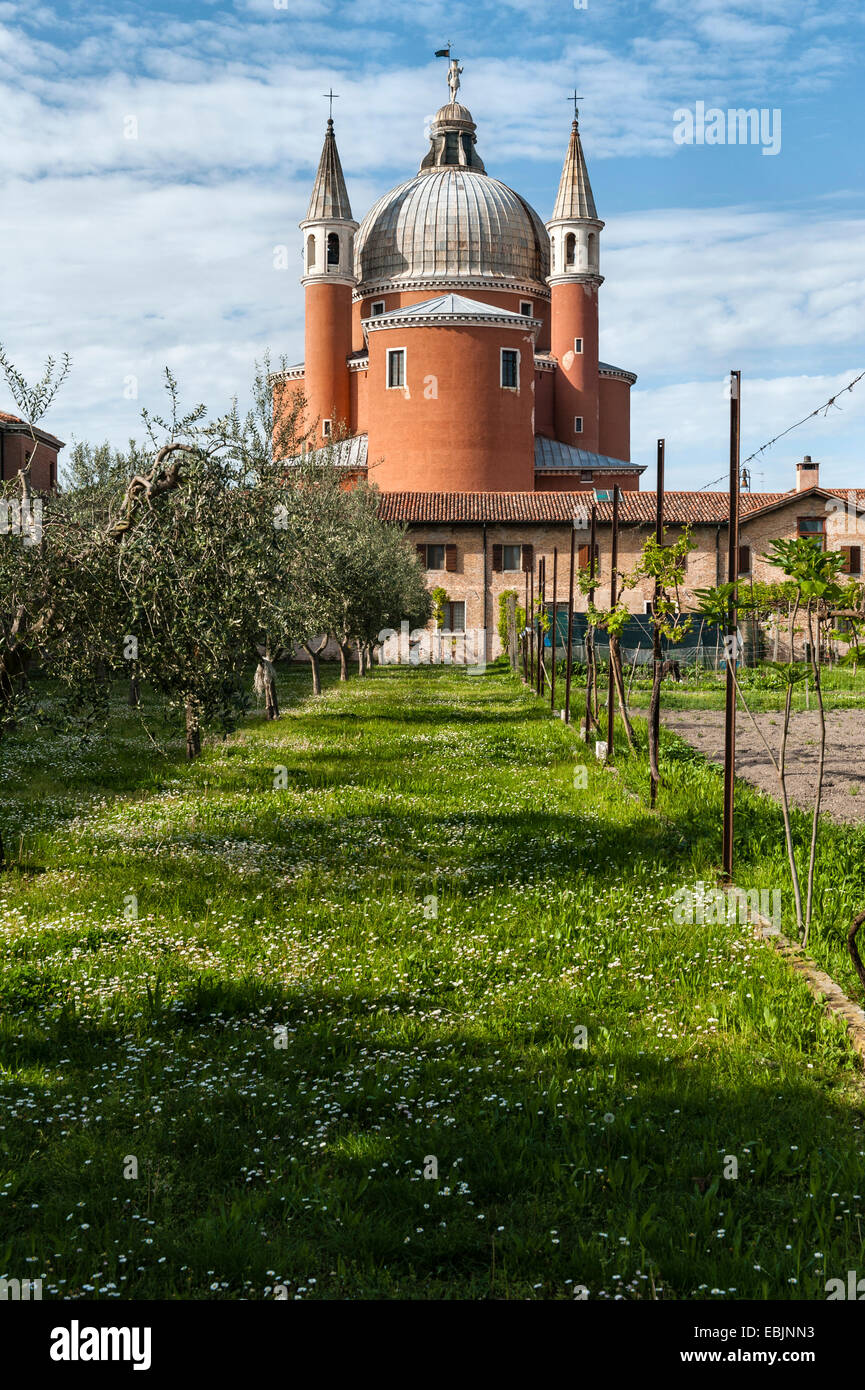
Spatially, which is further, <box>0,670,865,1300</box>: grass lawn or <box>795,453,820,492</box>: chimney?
<box>795,453,820,492</box>: chimney

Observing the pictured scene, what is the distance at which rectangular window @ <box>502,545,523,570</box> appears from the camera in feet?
154

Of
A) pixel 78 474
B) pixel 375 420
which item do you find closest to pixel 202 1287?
pixel 78 474

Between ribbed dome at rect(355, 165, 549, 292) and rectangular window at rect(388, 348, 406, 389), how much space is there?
5235mm

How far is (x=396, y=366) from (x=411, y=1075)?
162 feet

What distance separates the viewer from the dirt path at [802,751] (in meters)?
12.6

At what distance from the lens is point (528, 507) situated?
4706cm

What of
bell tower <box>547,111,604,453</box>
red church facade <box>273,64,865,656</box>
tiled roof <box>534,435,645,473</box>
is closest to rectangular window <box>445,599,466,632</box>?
red church facade <box>273,64,865,656</box>

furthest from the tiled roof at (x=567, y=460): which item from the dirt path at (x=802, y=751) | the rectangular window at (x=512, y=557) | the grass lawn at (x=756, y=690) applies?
the dirt path at (x=802, y=751)

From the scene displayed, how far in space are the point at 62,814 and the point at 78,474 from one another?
21.5m

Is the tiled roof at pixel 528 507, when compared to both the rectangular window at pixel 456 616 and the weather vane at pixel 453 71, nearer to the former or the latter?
the rectangular window at pixel 456 616

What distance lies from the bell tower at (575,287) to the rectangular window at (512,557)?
13065 mm

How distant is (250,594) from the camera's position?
11148mm

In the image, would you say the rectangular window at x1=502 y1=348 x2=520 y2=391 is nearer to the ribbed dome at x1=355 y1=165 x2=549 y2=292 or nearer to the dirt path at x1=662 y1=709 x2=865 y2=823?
the ribbed dome at x1=355 y1=165 x2=549 y2=292

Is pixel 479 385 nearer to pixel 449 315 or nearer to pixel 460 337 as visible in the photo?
pixel 460 337
